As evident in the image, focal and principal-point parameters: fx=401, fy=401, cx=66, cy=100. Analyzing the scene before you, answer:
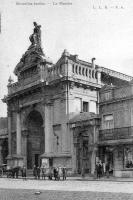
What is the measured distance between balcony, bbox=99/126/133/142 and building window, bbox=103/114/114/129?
0.72 metres

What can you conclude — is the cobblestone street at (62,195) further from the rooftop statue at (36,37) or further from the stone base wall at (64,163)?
the rooftop statue at (36,37)

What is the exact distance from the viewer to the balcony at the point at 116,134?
32375mm

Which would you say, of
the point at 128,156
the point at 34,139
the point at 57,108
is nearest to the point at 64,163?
the point at 57,108

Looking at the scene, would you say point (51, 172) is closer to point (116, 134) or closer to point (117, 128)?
point (116, 134)

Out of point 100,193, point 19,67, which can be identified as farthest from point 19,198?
point 19,67

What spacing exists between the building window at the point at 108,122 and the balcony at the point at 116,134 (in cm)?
72

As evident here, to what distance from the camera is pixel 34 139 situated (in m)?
45.4

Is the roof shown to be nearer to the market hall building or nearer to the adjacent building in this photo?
the market hall building

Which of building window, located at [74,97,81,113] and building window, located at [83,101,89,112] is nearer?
building window, located at [74,97,81,113]

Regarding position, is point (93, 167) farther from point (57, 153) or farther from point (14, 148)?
point (14, 148)

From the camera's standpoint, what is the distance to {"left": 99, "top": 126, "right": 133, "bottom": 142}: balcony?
32.4 meters

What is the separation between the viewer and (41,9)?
75.3 ft

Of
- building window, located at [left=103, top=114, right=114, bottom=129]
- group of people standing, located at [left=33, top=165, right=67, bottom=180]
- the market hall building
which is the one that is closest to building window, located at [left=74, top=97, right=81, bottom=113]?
the market hall building

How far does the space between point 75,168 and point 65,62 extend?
391 inches
